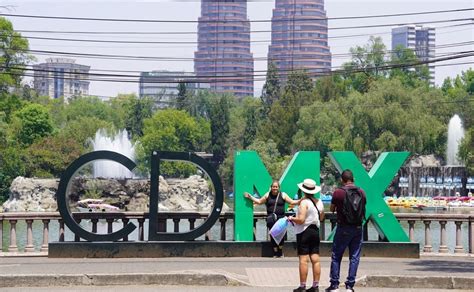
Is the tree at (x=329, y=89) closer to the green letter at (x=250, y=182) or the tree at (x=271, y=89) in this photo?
the tree at (x=271, y=89)

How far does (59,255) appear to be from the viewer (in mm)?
24188

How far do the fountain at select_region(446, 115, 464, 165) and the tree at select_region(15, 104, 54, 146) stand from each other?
4102cm

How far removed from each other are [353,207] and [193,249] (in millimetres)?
7605

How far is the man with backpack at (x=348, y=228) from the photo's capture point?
17.8m

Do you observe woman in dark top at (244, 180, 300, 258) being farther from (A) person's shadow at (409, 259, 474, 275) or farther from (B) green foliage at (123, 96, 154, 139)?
(B) green foliage at (123, 96, 154, 139)

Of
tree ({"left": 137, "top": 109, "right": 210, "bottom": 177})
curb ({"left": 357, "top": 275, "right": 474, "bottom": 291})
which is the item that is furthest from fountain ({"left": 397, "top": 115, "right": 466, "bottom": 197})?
curb ({"left": 357, "top": 275, "right": 474, "bottom": 291})

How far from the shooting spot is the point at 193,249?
2469cm

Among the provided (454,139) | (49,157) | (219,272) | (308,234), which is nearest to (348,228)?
(308,234)

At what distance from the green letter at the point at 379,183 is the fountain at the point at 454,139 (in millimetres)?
80493

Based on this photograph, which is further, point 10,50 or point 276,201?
point 10,50

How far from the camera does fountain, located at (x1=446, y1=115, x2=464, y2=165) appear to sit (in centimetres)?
10593

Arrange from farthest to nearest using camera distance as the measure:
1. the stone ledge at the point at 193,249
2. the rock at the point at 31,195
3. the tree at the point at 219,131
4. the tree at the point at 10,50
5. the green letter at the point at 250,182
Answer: the tree at the point at 219,131 → the rock at the point at 31,195 → the tree at the point at 10,50 → the green letter at the point at 250,182 → the stone ledge at the point at 193,249

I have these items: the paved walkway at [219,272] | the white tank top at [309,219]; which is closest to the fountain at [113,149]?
the paved walkway at [219,272]

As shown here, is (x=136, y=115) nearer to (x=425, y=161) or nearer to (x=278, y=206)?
(x=425, y=161)
